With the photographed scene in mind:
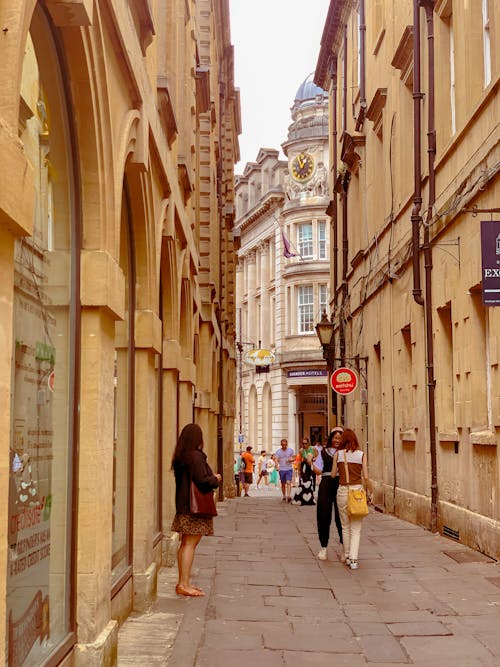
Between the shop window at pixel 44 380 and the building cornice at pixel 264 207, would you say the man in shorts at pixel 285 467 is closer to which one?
the shop window at pixel 44 380

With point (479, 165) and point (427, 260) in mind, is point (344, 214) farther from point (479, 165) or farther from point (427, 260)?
point (479, 165)

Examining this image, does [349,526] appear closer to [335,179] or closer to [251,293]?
[335,179]

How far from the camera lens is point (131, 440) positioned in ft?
29.7

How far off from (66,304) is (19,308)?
987 mm

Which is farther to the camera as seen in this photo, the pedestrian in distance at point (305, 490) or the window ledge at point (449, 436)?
the pedestrian in distance at point (305, 490)

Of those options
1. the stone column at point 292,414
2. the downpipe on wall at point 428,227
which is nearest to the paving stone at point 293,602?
the downpipe on wall at point 428,227

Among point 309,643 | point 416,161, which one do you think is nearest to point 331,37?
point 416,161

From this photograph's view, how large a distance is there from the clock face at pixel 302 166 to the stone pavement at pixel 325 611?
139 feet

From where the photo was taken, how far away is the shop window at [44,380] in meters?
4.97

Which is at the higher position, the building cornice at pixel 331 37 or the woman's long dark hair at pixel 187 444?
the building cornice at pixel 331 37

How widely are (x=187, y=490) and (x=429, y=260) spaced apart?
8.16 meters

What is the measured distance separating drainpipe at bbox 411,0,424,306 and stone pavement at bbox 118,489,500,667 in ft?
15.6

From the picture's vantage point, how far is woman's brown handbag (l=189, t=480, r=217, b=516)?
947cm

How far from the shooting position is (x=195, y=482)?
375 inches
